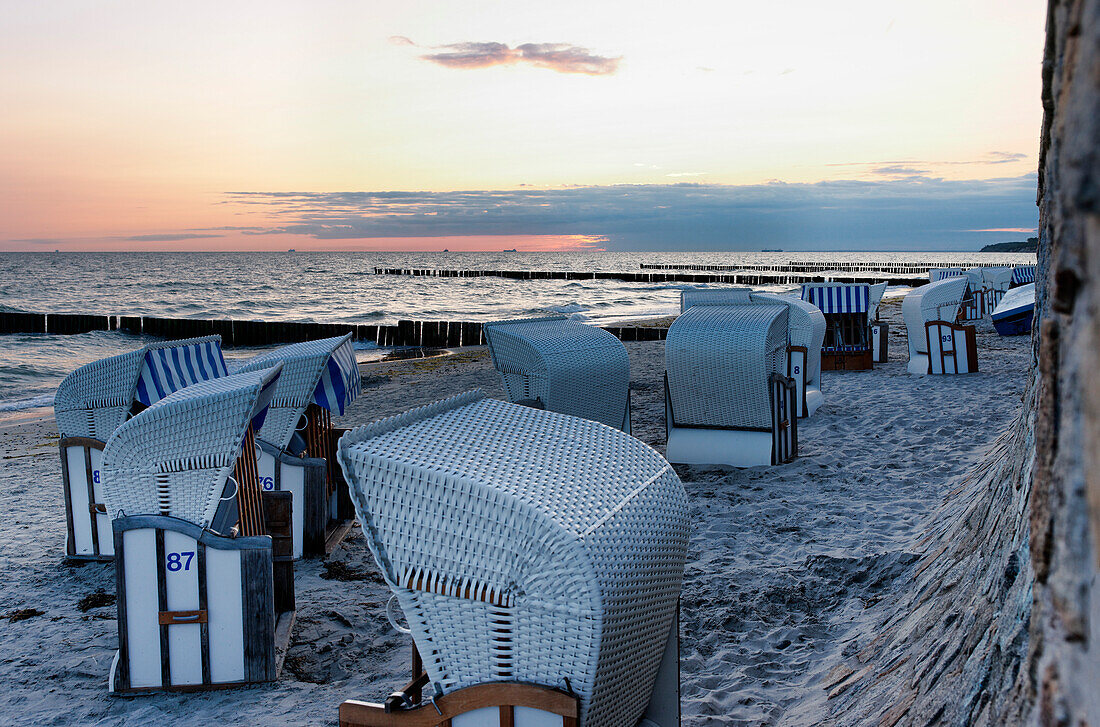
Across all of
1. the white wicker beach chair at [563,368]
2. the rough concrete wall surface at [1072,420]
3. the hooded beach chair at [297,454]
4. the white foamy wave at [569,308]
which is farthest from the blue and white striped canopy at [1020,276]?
the rough concrete wall surface at [1072,420]

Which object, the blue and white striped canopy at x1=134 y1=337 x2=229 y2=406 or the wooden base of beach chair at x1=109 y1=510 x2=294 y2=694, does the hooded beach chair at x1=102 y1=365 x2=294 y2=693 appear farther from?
the blue and white striped canopy at x1=134 y1=337 x2=229 y2=406

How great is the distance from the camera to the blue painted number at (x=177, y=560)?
4012 millimetres

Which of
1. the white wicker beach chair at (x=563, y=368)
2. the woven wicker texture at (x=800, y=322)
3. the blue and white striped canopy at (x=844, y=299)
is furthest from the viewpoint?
the blue and white striped canopy at (x=844, y=299)

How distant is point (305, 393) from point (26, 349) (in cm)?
2613

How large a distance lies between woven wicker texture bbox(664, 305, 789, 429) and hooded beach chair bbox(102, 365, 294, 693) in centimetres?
493

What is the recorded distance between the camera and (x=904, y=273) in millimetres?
91562

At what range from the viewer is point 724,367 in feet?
25.9

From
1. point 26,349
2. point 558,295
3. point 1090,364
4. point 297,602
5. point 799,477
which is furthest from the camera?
point 558,295

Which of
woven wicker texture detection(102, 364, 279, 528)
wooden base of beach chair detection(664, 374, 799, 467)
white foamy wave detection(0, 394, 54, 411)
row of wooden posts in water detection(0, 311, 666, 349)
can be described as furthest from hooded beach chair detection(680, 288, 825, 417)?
white foamy wave detection(0, 394, 54, 411)

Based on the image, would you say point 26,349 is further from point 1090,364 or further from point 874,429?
point 1090,364

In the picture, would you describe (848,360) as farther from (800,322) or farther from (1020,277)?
(1020,277)

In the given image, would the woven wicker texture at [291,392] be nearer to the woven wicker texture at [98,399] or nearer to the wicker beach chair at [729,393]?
the woven wicker texture at [98,399]

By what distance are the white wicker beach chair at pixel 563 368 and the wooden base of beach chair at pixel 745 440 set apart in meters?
0.61

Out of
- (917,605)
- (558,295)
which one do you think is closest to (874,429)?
(917,605)
